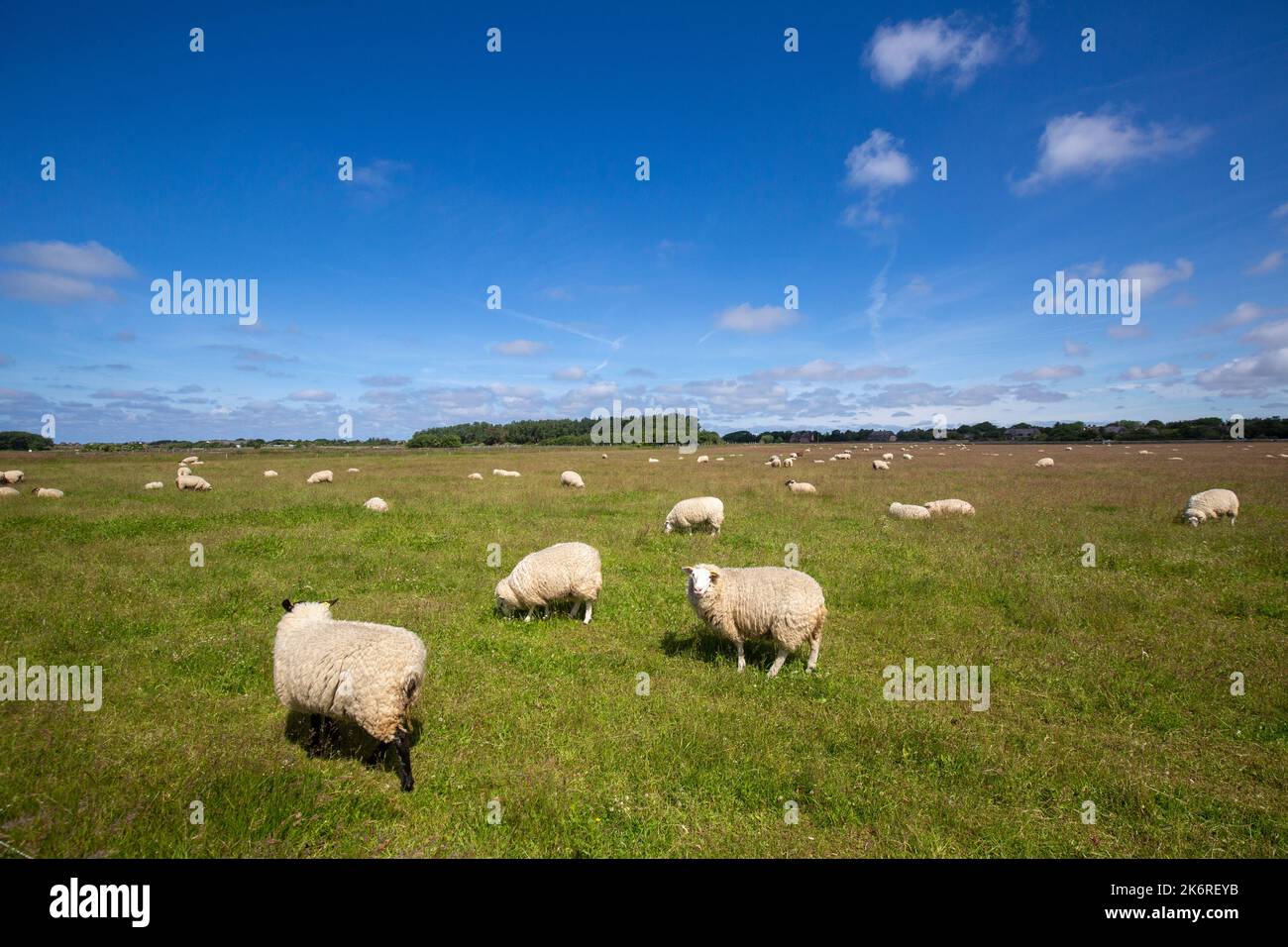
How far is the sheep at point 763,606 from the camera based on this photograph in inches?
305

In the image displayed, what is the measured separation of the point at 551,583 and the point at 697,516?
29.7 ft

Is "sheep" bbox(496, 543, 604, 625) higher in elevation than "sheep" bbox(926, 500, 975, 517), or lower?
lower

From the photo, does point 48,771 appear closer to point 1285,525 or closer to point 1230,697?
point 1230,697

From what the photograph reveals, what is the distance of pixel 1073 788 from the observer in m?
5.25

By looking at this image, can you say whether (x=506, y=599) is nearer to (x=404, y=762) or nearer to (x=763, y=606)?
(x=404, y=762)

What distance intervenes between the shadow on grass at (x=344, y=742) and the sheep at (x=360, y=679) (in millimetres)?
70

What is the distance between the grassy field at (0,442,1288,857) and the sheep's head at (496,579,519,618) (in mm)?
Result: 652

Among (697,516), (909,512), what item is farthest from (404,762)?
(909,512)

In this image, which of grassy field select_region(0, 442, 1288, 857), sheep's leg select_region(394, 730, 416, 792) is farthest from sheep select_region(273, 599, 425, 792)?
grassy field select_region(0, 442, 1288, 857)

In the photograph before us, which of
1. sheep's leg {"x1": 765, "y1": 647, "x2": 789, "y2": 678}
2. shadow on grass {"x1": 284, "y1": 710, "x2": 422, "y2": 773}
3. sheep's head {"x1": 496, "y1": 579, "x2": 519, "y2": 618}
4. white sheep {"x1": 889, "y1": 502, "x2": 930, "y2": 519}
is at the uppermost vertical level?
white sheep {"x1": 889, "y1": 502, "x2": 930, "y2": 519}

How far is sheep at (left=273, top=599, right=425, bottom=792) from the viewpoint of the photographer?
17.5 ft

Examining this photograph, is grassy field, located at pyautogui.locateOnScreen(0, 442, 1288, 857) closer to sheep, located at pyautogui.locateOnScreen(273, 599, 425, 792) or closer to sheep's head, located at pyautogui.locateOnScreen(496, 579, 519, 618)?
sheep, located at pyautogui.locateOnScreen(273, 599, 425, 792)
